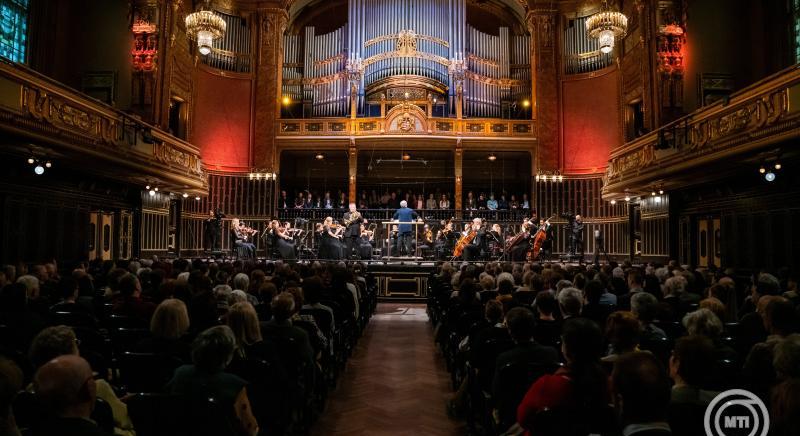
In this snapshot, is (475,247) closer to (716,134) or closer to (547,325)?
(716,134)

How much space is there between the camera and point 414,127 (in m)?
21.0

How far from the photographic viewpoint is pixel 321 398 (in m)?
5.56

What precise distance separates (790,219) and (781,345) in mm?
10143

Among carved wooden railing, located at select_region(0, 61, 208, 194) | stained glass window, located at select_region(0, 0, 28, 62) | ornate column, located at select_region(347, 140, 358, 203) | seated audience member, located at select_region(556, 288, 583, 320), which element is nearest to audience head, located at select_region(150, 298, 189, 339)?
seated audience member, located at select_region(556, 288, 583, 320)

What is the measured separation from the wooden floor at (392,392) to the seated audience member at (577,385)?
241 cm

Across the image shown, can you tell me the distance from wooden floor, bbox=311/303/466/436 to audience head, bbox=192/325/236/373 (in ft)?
7.31

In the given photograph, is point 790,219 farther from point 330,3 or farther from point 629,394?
point 330,3

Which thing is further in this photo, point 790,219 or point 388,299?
point 388,299

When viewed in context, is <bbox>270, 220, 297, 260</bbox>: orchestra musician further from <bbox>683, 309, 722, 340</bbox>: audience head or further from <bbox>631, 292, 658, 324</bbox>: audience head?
<bbox>683, 309, 722, 340</bbox>: audience head

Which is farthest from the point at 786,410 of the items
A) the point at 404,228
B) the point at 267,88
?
the point at 267,88

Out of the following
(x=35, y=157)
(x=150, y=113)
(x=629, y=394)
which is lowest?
(x=629, y=394)

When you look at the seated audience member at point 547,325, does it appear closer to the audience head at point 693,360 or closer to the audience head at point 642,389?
the audience head at point 693,360

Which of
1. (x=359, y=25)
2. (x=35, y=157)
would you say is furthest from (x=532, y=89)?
(x=35, y=157)

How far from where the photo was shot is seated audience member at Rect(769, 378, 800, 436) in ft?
6.00
